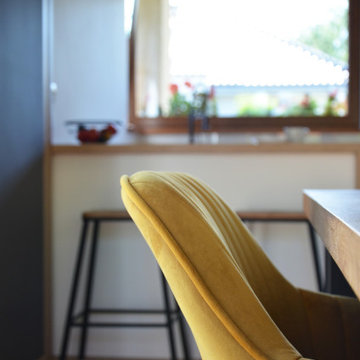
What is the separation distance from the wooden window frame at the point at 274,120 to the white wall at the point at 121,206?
25.2 inches

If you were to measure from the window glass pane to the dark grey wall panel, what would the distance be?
1064 millimetres

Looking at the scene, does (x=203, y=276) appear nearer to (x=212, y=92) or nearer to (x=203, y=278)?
(x=203, y=278)

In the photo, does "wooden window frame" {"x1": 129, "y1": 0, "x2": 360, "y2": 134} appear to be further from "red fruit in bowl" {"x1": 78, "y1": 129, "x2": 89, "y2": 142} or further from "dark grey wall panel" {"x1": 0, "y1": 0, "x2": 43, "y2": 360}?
"dark grey wall panel" {"x1": 0, "y1": 0, "x2": 43, "y2": 360}

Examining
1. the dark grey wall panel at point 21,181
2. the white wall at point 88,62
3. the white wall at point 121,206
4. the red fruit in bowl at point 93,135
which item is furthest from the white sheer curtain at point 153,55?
the dark grey wall panel at point 21,181

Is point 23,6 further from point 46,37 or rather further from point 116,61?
point 116,61

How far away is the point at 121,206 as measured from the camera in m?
2.94

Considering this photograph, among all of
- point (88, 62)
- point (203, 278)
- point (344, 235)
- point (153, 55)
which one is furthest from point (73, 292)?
point (344, 235)

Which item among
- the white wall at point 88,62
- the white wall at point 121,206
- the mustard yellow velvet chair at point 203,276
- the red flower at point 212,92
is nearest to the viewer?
the mustard yellow velvet chair at point 203,276

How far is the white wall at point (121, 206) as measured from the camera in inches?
114

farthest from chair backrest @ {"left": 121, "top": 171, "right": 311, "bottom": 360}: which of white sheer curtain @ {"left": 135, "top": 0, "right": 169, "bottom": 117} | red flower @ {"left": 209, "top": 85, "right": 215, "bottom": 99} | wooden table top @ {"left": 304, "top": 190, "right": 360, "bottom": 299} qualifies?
white sheer curtain @ {"left": 135, "top": 0, "right": 169, "bottom": 117}

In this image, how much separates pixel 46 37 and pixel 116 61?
2.56 feet

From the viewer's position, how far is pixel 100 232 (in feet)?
9.67

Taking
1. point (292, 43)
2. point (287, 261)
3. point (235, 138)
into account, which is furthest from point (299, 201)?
point (292, 43)

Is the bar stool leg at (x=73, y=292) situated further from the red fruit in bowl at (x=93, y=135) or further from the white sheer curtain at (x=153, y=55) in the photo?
the white sheer curtain at (x=153, y=55)
